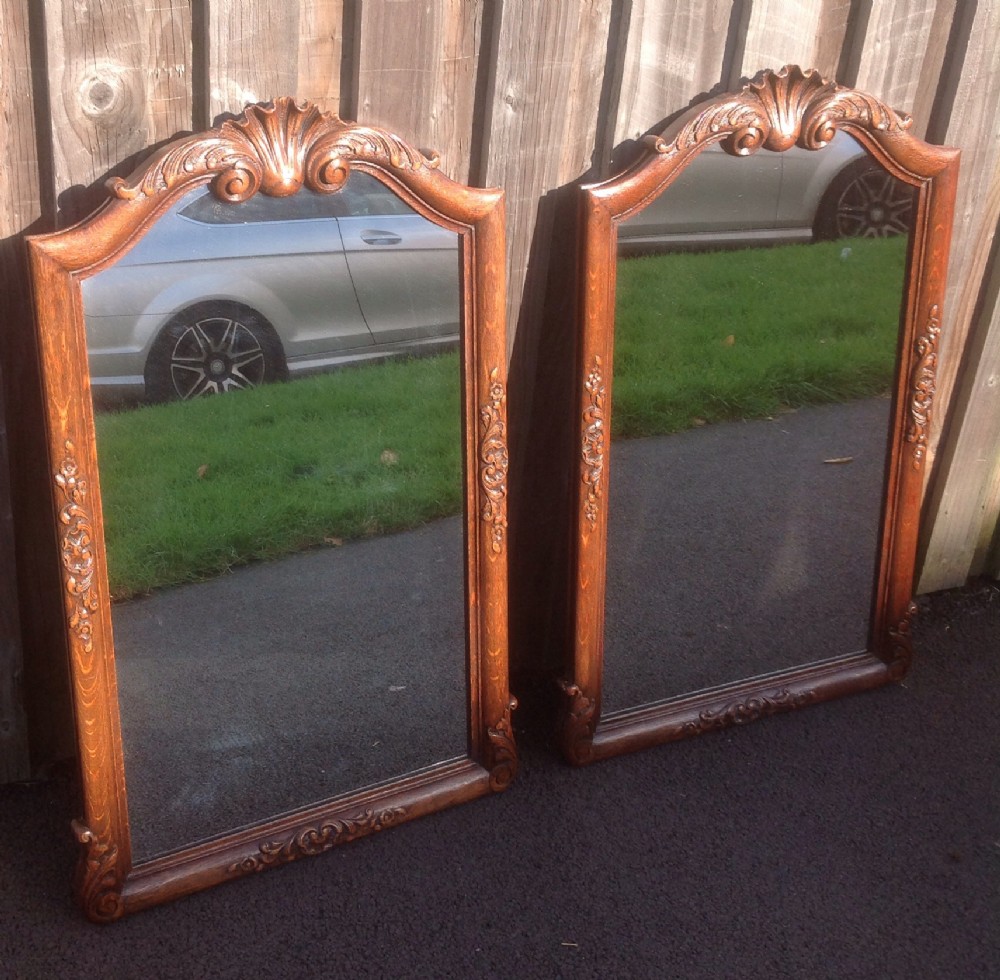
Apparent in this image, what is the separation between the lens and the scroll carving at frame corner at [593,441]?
2.12 metres

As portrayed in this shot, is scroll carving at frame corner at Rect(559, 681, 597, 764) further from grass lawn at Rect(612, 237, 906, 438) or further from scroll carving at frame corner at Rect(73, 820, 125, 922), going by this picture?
scroll carving at frame corner at Rect(73, 820, 125, 922)

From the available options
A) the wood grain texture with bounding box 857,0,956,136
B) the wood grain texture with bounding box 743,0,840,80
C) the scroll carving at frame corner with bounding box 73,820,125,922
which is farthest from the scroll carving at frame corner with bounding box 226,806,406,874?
the wood grain texture with bounding box 857,0,956,136

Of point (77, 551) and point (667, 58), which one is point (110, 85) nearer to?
point (77, 551)

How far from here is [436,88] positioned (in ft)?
6.49

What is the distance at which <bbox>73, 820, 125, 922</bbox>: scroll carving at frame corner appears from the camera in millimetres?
1891

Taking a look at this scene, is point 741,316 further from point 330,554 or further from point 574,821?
point 574,821

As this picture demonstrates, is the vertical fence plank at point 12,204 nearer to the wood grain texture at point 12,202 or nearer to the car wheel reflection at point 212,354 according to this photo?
the wood grain texture at point 12,202

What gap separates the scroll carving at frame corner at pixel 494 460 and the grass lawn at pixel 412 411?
0.05 metres

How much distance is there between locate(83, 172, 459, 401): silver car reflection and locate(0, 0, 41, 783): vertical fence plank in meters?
0.21

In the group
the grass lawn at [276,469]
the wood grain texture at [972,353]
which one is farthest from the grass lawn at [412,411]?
the wood grain texture at [972,353]

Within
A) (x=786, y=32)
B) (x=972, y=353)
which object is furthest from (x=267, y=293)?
(x=972, y=353)

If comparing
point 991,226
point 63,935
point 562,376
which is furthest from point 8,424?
point 991,226

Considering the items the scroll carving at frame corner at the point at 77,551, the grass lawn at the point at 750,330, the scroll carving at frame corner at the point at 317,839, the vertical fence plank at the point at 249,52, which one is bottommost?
the scroll carving at frame corner at the point at 317,839

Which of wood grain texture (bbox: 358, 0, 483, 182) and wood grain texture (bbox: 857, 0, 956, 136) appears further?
wood grain texture (bbox: 857, 0, 956, 136)
